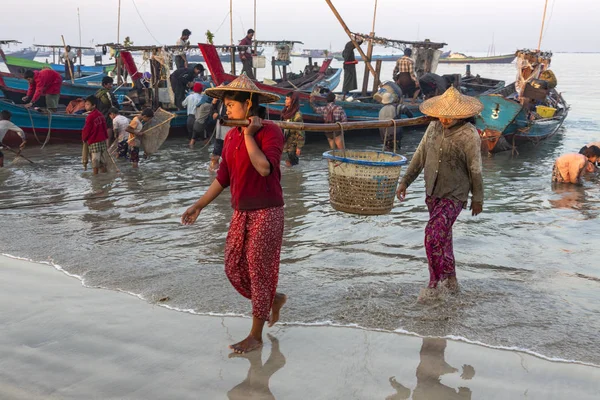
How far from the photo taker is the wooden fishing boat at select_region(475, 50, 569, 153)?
1266 centimetres

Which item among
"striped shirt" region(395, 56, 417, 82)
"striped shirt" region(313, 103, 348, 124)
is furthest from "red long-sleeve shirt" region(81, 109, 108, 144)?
"striped shirt" region(395, 56, 417, 82)

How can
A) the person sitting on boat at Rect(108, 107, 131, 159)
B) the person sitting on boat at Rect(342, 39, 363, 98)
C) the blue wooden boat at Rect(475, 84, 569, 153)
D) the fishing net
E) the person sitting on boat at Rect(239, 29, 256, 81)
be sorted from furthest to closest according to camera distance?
the person sitting on boat at Rect(342, 39, 363, 98) → the person sitting on boat at Rect(239, 29, 256, 81) → the blue wooden boat at Rect(475, 84, 569, 153) → the person sitting on boat at Rect(108, 107, 131, 159) → the fishing net

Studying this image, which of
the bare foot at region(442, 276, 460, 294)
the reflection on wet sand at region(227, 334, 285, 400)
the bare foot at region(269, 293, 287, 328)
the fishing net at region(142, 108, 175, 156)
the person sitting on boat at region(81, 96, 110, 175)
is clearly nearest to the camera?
the reflection on wet sand at region(227, 334, 285, 400)

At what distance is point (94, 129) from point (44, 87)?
446cm

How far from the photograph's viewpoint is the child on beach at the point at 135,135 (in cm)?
1060

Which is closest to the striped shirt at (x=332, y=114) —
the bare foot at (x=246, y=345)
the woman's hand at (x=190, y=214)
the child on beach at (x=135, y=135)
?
the child on beach at (x=135, y=135)

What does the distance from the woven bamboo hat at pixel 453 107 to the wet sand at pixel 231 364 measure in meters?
1.47

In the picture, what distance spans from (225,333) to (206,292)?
0.80 metres

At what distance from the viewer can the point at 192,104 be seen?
536 inches

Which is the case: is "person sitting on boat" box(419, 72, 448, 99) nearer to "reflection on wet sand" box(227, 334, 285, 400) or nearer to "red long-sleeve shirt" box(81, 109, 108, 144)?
"red long-sleeve shirt" box(81, 109, 108, 144)

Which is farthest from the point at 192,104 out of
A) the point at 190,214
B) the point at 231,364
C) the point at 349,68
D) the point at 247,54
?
the point at 231,364

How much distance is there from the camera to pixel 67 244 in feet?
19.9

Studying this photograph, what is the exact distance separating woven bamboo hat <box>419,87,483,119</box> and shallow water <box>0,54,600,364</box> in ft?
4.45

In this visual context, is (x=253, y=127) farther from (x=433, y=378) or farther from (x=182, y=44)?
(x=182, y=44)
